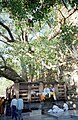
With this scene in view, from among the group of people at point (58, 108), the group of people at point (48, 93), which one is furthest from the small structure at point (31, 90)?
the group of people at point (58, 108)

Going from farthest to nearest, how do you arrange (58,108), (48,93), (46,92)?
(48,93)
(46,92)
(58,108)

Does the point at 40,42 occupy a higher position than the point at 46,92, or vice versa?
the point at 40,42

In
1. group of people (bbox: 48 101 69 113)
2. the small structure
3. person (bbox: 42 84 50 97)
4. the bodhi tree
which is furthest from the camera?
the small structure

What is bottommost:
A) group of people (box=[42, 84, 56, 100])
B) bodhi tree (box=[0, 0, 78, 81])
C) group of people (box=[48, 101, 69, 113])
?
group of people (box=[48, 101, 69, 113])

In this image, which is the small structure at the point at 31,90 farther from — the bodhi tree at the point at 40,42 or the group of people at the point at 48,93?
the bodhi tree at the point at 40,42

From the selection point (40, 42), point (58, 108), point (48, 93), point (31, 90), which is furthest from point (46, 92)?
point (40, 42)

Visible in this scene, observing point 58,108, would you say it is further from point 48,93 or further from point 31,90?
point 31,90

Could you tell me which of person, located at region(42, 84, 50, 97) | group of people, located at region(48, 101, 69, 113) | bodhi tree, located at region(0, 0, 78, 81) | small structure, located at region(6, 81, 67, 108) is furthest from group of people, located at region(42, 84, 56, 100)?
bodhi tree, located at region(0, 0, 78, 81)

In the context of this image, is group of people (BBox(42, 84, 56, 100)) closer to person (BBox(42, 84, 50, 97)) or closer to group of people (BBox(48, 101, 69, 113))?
person (BBox(42, 84, 50, 97))

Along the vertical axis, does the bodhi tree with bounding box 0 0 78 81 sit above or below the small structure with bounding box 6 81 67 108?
above

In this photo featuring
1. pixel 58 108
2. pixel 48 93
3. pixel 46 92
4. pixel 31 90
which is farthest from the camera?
pixel 31 90

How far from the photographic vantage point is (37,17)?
600 centimetres

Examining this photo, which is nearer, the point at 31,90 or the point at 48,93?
the point at 48,93

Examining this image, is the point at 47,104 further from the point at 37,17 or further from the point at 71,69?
the point at 37,17
